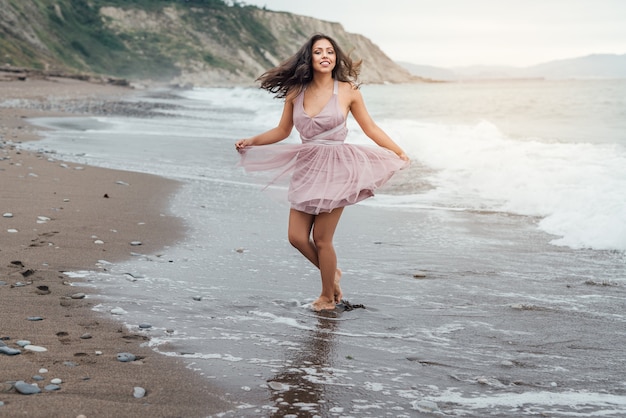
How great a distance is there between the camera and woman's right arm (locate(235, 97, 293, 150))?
5.12 metres

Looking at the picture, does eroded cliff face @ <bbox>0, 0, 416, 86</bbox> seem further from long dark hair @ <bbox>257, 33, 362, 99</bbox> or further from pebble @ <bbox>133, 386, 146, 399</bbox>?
pebble @ <bbox>133, 386, 146, 399</bbox>

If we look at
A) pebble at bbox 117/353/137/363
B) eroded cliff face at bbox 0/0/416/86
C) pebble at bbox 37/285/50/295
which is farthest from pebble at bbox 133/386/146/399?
eroded cliff face at bbox 0/0/416/86

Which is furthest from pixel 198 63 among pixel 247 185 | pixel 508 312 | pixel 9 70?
pixel 508 312

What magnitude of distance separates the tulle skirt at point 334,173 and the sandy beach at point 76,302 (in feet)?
4.97

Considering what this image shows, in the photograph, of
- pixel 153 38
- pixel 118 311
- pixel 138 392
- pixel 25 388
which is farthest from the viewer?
pixel 153 38

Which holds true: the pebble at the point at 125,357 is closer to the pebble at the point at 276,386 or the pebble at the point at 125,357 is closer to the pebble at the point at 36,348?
the pebble at the point at 36,348

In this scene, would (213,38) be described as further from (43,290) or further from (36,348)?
(36,348)

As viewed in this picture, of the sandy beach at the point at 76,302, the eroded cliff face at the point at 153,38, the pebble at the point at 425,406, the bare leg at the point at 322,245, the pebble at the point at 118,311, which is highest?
the eroded cliff face at the point at 153,38

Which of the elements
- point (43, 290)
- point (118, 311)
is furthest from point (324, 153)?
point (43, 290)

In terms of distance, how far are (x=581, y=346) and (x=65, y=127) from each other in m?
16.5

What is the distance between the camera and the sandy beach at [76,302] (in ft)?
9.94

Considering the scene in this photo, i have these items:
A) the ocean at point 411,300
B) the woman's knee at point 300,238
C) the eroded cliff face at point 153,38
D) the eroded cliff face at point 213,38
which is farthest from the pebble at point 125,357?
the eroded cliff face at point 213,38

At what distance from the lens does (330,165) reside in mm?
4945

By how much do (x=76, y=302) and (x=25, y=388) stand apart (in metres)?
1.52
